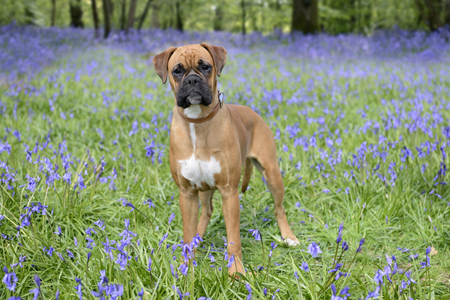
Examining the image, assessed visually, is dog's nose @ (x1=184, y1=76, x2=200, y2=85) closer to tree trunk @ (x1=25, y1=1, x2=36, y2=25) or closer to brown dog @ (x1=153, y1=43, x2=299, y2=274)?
brown dog @ (x1=153, y1=43, x2=299, y2=274)

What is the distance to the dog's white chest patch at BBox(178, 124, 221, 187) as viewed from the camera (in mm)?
2800

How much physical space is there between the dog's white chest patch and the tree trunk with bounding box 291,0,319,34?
16448 mm

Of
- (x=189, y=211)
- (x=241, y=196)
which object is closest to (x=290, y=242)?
(x=241, y=196)

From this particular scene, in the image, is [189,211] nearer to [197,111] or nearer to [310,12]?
[197,111]

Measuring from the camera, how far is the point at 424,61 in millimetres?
12742

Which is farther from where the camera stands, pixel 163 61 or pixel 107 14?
pixel 107 14

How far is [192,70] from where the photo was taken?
2777mm

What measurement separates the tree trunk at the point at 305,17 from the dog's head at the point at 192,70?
16.0m

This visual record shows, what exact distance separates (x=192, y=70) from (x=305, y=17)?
54.5 ft

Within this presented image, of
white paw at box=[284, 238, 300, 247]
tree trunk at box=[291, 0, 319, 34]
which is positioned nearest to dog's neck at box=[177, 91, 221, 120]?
white paw at box=[284, 238, 300, 247]

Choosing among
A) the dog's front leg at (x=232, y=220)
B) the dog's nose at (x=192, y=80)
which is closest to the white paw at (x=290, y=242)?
the dog's front leg at (x=232, y=220)

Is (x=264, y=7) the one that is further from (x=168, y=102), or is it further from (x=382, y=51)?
(x=168, y=102)

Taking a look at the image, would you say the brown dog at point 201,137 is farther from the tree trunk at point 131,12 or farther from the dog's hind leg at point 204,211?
the tree trunk at point 131,12

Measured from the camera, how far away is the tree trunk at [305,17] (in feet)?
57.6
